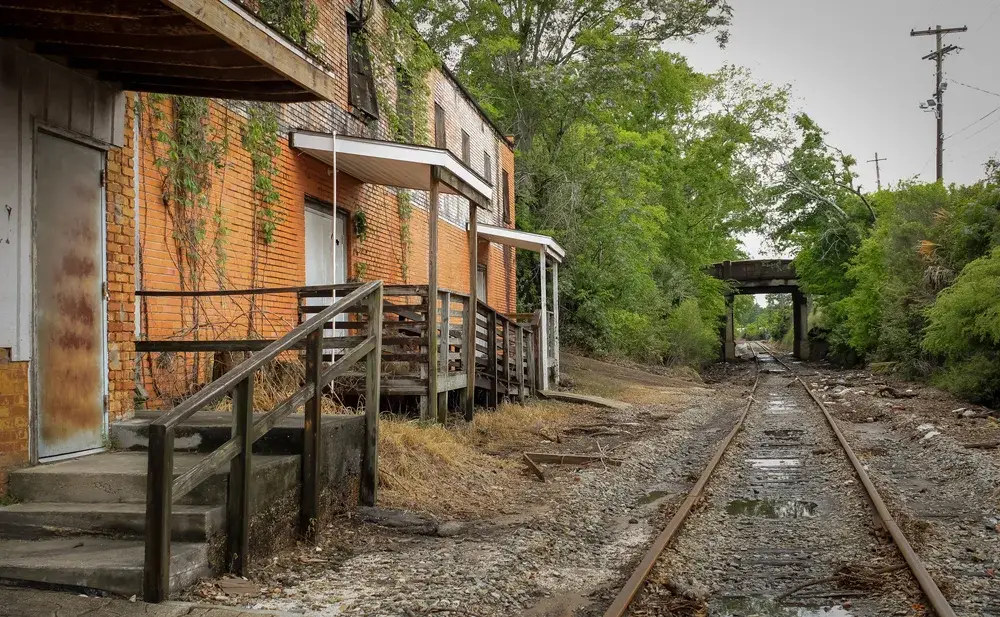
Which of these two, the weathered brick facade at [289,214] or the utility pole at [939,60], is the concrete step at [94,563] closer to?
the weathered brick facade at [289,214]

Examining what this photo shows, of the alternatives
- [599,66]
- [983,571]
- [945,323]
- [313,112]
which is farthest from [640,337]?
[983,571]

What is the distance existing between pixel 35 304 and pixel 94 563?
1.91 m

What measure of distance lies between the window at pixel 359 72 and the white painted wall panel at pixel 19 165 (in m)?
7.44

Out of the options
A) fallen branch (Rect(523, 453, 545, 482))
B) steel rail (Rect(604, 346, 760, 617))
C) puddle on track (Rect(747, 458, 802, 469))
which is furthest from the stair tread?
puddle on track (Rect(747, 458, 802, 469))

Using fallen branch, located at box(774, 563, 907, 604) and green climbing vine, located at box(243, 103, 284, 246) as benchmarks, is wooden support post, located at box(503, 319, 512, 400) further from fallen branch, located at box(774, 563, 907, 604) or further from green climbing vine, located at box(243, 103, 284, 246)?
fallen branch, located at box(774, 563, 907, 604)

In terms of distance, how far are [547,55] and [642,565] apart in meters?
25.1

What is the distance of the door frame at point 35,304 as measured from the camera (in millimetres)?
5141

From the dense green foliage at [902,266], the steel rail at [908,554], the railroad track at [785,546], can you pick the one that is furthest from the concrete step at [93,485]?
the dense green foliage at [902,266]

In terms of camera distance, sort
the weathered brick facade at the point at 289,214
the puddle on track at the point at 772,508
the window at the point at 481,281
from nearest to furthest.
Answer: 1. the puddle on track at the point at 772,508
2. the weathered brick facade at the point at 289,214
3. the window at the point at 481,281

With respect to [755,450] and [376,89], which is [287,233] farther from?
[755,450]

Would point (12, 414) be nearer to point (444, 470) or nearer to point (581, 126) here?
point (444, 470)

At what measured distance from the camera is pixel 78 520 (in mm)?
4703

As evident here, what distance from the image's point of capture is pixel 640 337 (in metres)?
29.8

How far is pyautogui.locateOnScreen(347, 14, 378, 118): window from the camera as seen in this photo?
12609mm
